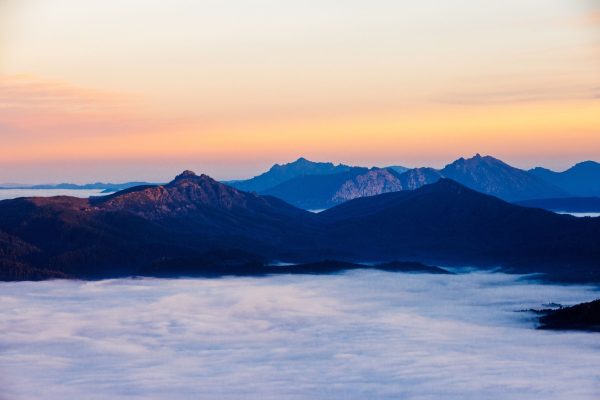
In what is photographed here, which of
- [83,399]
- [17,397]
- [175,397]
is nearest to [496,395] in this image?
[175,397]

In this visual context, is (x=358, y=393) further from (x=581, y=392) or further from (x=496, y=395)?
(x=581, y=392)

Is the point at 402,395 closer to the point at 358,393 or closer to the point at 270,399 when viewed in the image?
the point at 358,393

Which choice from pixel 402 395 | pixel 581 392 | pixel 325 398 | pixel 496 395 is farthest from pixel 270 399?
pixel 581 392

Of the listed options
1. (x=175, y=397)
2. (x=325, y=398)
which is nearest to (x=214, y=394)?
(x=175, y=397)

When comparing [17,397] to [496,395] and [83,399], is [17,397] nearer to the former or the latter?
[83,399]

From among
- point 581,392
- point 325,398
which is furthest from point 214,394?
point 581,392

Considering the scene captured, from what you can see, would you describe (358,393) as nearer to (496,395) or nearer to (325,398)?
(325,398)

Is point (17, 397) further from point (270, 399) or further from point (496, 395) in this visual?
point (496, 395)
